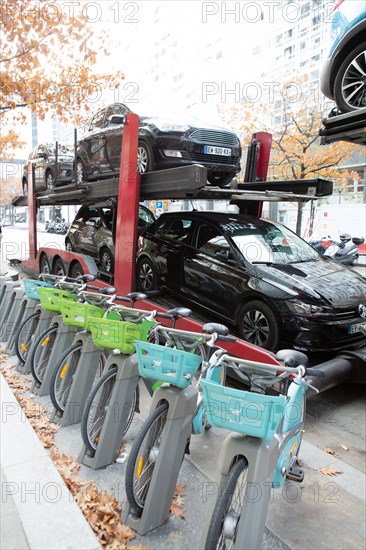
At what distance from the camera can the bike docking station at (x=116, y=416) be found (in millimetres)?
3131

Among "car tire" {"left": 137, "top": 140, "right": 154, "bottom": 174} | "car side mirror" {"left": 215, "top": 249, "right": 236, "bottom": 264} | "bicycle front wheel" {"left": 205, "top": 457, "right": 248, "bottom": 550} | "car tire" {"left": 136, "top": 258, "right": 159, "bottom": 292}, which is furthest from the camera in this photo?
"car tire" {"left": 136, "top": 258, "right": 159, "bottom": 292}

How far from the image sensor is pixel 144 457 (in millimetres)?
2668

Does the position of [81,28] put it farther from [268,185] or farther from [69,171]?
[268,185]

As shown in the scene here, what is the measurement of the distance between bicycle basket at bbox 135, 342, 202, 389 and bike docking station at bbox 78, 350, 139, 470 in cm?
51

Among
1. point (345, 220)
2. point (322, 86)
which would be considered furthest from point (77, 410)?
point (345, 220)

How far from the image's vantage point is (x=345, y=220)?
2217 centimetres

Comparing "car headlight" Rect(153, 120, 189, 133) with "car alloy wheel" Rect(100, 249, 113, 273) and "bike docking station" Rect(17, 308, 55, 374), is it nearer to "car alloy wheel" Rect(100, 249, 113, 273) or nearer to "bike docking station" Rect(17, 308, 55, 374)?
"car alloy wheel" Rect(100, 249, 113, 273)

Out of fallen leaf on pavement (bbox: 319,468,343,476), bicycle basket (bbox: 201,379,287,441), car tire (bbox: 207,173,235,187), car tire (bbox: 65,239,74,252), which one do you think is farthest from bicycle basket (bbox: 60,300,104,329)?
car tire (bbox: 65,239,74,252)

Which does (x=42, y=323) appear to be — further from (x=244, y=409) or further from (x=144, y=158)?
(x=244, y=409)

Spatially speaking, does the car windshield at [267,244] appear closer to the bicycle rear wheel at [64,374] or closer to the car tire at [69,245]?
the bicycle rear wheel at [64,374]

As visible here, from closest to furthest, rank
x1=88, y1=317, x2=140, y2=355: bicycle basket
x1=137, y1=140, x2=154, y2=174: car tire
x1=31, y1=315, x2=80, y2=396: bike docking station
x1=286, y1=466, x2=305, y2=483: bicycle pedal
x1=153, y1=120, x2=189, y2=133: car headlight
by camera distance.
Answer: x1=286, y1=466, x2=305, y2=483: bicycle pedal < x1=88, y1=317, x2=140, y2=355: bicycle basket < x1=31, y1=315, x2=80, y2=396: bike docking station < x1=153, y1=120, x2=189, y2=133: car headlight < x1=137, y1=140, x2=154, y2=174: car tire

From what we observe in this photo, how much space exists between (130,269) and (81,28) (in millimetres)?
6170

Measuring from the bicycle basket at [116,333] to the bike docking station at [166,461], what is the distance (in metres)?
0.54

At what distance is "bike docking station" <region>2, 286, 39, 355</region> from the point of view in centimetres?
548
